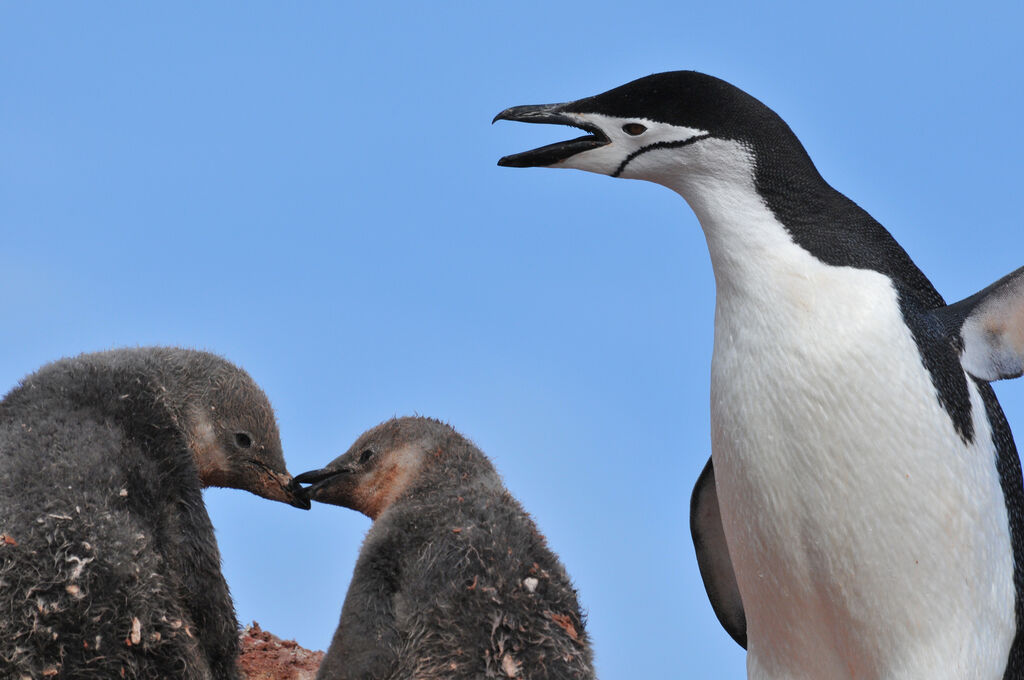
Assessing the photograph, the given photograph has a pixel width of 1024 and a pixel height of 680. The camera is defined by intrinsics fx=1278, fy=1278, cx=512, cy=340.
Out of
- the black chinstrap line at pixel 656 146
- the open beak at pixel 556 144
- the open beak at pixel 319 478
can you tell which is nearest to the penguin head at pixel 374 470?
the open beak at pixel 319 478

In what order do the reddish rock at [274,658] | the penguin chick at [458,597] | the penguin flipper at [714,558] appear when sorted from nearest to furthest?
the penguin flipper at [714,558]
the penguin chick at [458,597]
the reddish rock at [274,658]

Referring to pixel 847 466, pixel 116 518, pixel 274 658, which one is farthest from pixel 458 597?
pixel 274 658

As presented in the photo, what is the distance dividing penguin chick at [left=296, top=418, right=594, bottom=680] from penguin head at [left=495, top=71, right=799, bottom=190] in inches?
51.8

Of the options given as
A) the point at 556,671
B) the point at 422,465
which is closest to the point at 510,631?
the point at 556,671

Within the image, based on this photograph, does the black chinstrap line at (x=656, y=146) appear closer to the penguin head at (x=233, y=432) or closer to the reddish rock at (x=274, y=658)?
the penguin head at (x=233, y=432)

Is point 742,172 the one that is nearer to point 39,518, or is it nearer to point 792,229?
point 792,229

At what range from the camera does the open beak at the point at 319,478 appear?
4.56 m

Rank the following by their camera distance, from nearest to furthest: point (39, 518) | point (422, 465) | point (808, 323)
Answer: point (808, 323)
point (39, 518)
point (422, 465)

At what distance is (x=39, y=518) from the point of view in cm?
359

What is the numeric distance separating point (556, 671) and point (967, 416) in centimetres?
146

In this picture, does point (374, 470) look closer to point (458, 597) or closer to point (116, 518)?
point (458, 597)

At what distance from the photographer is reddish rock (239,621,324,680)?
492cm

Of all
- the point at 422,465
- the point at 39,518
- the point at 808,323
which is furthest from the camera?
the point at 422,465

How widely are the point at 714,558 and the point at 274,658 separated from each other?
224cm
